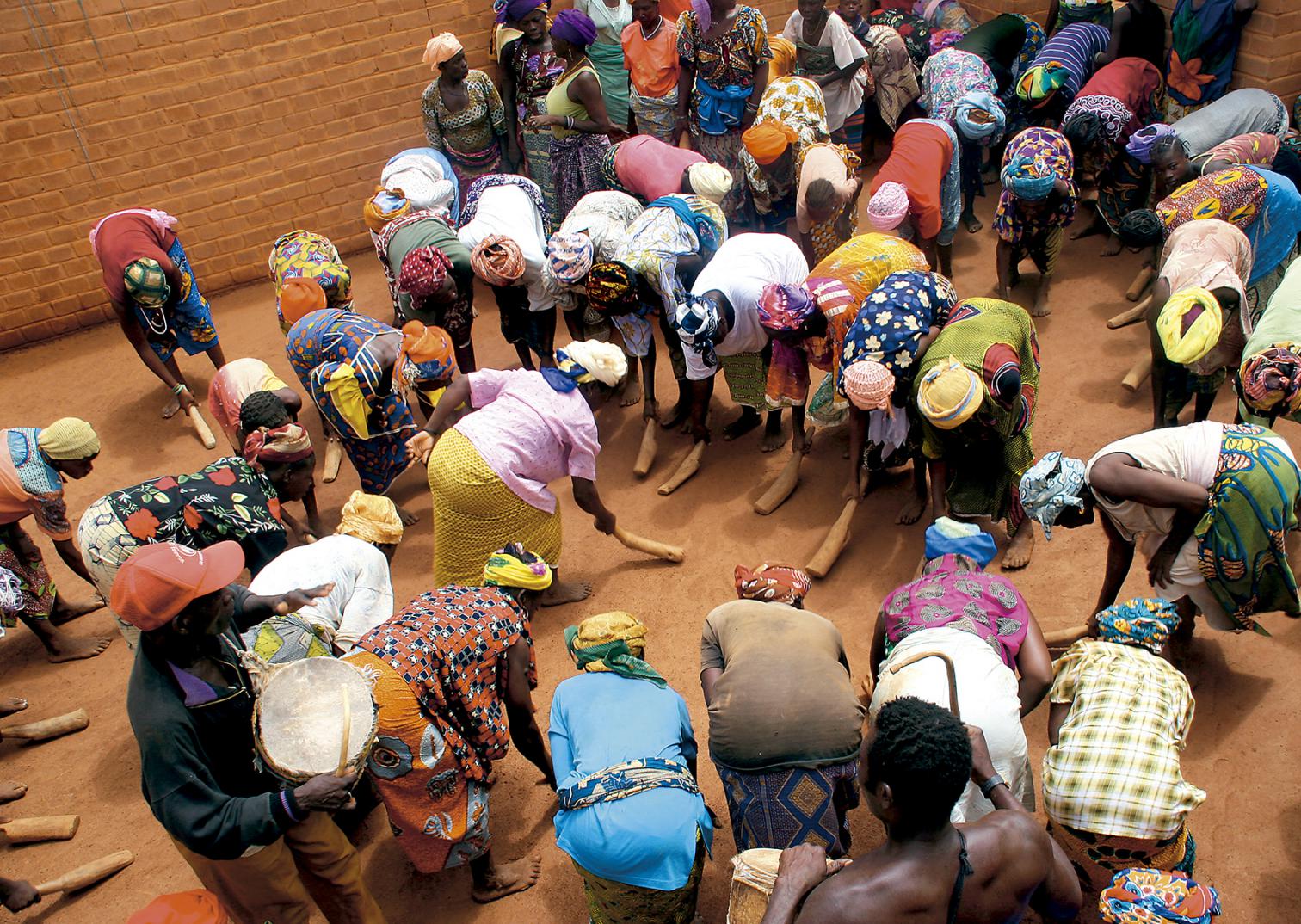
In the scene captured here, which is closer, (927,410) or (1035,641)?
(1035,641)

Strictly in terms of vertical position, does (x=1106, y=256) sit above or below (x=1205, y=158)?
below

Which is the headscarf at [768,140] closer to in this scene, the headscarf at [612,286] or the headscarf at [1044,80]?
the headscarf at [612,286]

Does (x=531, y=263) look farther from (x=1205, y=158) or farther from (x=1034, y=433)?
(x=1205, y=158)

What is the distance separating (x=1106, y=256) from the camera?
23.4 ft

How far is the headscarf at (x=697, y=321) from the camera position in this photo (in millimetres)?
5188

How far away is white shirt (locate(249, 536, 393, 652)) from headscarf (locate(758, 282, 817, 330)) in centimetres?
229

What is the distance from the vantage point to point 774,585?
3.72 meters

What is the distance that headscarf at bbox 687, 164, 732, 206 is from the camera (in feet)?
20.6

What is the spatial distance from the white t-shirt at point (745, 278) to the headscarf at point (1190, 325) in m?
1.90

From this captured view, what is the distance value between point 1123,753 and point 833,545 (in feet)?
7.44

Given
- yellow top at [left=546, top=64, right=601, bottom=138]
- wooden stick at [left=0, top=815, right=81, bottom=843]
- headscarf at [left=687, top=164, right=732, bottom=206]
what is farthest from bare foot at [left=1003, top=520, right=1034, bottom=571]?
wooden stick at [left=0, top=815, right=81, bottom=843]

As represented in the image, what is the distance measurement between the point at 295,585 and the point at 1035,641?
8.94 feet

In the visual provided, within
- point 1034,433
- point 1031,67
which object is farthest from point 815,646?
point 1031,67

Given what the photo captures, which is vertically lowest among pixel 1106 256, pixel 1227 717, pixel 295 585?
pixel 1227 717
